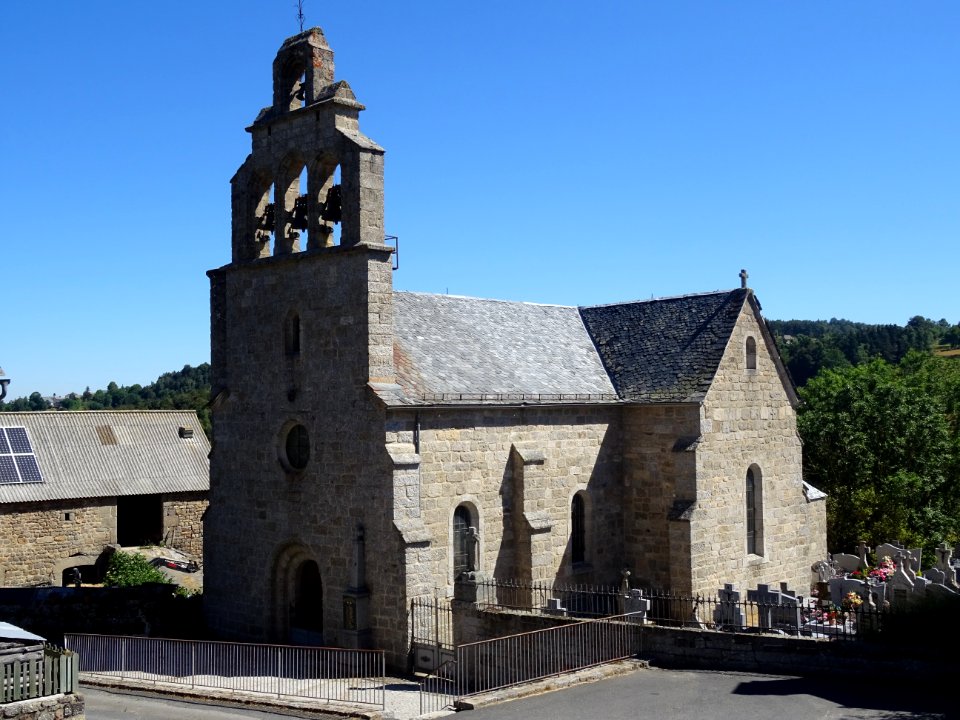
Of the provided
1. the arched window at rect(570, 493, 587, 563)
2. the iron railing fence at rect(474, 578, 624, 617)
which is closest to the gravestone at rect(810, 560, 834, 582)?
the iron railing fence at rect(474, 578, 624, 617)

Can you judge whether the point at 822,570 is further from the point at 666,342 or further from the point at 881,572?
the point at 666,342

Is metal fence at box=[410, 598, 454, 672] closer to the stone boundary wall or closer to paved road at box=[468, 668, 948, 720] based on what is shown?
the stone boundary wall

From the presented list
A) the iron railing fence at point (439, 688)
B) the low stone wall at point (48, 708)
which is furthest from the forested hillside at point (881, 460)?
the low stone wall at point (48, 708)

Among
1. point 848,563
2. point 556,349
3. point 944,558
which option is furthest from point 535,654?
point 848,563

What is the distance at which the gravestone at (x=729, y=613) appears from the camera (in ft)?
73.2

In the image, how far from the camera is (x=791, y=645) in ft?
63.7

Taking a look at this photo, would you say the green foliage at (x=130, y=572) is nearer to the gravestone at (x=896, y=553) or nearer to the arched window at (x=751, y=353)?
the arched window at (x=751, y=353)

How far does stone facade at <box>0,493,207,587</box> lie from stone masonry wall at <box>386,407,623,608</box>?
18286mm

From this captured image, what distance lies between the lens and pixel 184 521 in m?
40.2

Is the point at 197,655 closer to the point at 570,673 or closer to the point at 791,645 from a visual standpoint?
the point at 570,673

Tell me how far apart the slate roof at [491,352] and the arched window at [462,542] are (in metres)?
3.03

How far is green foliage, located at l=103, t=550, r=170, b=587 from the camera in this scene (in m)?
32.8

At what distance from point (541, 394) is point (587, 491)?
10.8ft

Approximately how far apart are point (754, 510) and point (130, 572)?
68.3 feet
